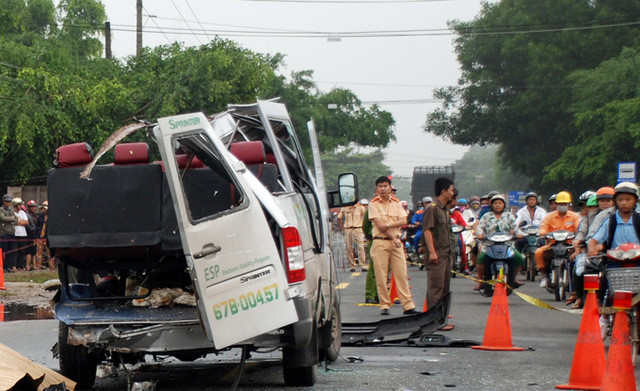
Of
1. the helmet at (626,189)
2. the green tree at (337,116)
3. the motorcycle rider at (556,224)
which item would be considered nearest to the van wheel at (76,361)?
the helmet at (626,189)

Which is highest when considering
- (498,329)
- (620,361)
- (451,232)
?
(451,232)

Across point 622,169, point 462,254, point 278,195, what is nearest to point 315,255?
point 278,195

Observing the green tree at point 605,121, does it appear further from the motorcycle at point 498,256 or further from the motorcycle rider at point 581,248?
the motorcycle rider at point 581,248

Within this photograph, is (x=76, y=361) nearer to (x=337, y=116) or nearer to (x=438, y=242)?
(x=438, y=242)

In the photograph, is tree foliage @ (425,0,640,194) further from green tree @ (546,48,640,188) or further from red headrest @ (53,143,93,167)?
red headrest @ (53,143,93,167)

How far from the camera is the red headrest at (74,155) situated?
823 cm

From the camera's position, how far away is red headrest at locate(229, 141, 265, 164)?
794 cm

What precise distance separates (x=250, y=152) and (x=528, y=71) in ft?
203

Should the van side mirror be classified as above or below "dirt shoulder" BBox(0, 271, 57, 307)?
above

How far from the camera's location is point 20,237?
27.3 m

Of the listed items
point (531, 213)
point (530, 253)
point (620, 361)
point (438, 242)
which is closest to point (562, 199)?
point (531, 213)

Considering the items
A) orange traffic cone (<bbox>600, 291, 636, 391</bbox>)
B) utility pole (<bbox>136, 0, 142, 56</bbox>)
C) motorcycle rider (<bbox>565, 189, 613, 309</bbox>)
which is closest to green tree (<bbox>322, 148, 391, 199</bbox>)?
utility pole (<bbox>136, 0, 142, 56</bbox>)

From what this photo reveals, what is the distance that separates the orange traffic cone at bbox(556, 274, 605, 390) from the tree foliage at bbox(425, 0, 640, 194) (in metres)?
50.2

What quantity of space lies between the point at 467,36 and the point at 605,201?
6138 centimetres
